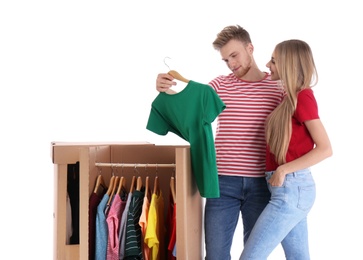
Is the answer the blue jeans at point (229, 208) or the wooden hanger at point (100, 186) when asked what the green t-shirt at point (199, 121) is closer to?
the blue jeans at point (229, 208)

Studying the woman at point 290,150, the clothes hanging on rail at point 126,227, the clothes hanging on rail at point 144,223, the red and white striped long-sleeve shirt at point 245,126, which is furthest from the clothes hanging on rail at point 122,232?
the woman at point 290,150

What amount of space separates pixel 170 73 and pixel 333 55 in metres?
2.06

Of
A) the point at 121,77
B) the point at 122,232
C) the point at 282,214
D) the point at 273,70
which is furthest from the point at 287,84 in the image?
the point at 121,77

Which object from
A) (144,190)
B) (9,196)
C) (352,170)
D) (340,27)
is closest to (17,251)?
(9,196)

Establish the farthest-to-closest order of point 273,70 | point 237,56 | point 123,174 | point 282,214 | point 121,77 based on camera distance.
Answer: point 121,77, point 123,174, point 237,56, point 273,70, point 282,214

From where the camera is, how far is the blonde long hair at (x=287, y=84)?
2.94 metres

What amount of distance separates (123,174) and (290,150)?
1.34 metres

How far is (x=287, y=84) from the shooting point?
2977mm

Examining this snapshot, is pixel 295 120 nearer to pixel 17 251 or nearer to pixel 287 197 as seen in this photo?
pixel 287 197

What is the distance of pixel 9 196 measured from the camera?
5008mm

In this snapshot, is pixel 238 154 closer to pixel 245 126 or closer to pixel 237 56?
pixel 245 126

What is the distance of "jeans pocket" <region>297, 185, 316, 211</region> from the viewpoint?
9.52 feet

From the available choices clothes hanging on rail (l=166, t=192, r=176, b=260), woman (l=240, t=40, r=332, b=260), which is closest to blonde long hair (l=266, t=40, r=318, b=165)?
woman (l=240, t=40, r=332, b=260)

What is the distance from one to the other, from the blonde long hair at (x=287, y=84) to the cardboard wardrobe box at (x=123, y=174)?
0.47 m
